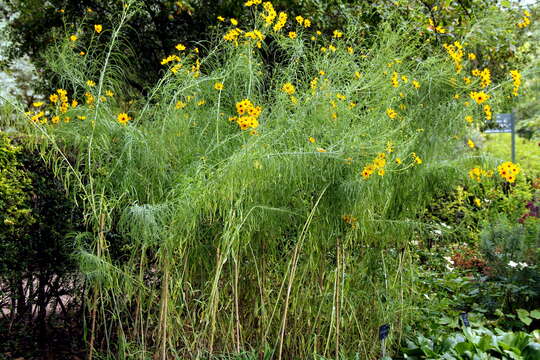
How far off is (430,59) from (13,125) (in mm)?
2300

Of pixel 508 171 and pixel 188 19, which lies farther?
pixel 188 19

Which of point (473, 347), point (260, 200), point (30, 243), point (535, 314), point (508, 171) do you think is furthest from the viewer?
point (535, 314)

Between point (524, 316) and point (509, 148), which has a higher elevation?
point (524, 316)

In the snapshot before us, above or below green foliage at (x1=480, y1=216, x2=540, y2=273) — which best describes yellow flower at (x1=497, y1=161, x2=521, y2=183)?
above

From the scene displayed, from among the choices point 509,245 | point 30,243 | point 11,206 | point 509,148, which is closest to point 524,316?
point 509,245

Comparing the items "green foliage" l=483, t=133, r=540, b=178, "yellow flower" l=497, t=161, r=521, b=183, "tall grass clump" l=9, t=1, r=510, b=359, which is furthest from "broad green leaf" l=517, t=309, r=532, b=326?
"green foliage" l=483, t=133, r=540, b=178

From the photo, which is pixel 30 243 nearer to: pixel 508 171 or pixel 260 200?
pixel 260 200

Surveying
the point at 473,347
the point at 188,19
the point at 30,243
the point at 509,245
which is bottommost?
the point at 473,347

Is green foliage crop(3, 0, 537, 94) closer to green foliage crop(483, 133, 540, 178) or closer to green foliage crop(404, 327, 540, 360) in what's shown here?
green foliage crop(404, 327, 540, 360)

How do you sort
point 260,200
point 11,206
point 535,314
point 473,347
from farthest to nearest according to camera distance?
point 535,314 → point 11,206 → point 473,347 → point 260,200

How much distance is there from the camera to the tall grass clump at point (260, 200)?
249 centimetres

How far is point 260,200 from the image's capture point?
2.72 meters

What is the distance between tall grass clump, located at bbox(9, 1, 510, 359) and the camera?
98.0 inches

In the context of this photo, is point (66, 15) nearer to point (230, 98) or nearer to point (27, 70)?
point (230, 98)
